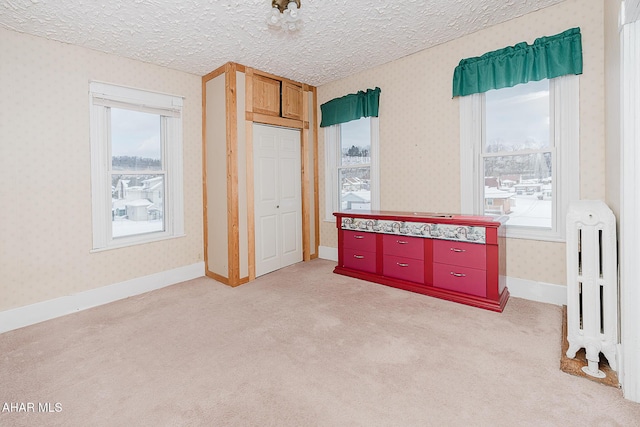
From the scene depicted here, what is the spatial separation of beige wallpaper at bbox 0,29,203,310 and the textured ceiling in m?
0.23

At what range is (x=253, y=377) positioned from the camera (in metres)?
2.02

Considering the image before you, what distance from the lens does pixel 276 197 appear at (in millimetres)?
4543

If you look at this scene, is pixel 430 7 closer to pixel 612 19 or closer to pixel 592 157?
pixel 612 19

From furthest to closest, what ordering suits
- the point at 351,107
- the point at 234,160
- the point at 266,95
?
the point at 351,107 < the point at 266,95 < the point at 234,160

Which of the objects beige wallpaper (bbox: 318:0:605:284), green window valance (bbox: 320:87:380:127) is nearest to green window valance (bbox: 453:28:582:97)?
beige wallpaper (bbox: 318:0:605:284)

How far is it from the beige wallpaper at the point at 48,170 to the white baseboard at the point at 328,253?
2.67 metres

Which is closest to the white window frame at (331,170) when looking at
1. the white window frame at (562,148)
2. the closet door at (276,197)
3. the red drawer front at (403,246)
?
the closet door at (276,197)

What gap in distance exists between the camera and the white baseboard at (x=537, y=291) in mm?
3010

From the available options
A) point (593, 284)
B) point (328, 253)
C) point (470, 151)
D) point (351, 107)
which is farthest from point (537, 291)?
point (351, 107)

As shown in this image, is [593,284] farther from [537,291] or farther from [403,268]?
[403,268]

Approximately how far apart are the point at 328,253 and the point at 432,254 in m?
2.05

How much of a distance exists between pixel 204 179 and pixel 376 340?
3145 millimetres

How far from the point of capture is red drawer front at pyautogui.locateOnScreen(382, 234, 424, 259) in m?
3.47

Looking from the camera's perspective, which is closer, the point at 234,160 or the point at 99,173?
the point at 99,173
